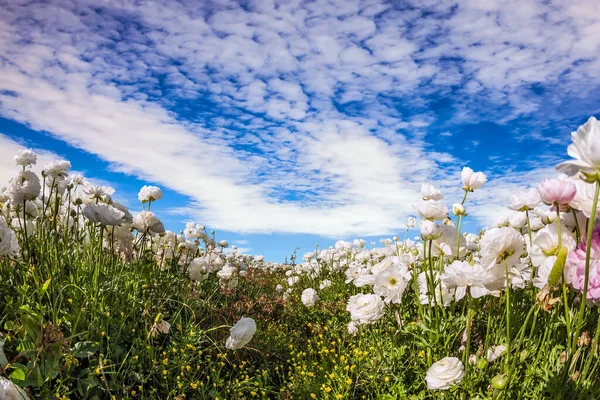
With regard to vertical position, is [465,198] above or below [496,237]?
above

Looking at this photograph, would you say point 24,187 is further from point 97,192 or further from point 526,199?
point 526,199

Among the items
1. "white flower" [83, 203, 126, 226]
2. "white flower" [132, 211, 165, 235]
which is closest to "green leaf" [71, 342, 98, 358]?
"white flower" [83, 203, 126, 226]

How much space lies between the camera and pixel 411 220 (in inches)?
245

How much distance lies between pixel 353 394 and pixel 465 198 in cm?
170

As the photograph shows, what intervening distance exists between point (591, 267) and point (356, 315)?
1.78 m

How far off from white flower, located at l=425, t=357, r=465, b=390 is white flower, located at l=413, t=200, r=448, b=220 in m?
0.88

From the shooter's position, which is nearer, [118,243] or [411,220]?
[118,243]

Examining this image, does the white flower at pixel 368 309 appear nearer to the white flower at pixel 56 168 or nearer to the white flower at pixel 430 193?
the white flower at pixel 430 193

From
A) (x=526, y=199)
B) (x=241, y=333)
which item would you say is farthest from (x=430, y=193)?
(x=241, y=333)

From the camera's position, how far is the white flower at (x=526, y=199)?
287 centimetres

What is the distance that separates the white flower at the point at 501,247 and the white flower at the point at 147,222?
306 centimetres

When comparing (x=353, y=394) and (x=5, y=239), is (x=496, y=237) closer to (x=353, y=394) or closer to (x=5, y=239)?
(x=353, y=394)

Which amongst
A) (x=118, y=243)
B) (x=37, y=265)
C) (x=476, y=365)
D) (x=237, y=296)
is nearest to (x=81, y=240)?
(x=118, y=243)

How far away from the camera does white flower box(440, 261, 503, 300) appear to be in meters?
2.42
